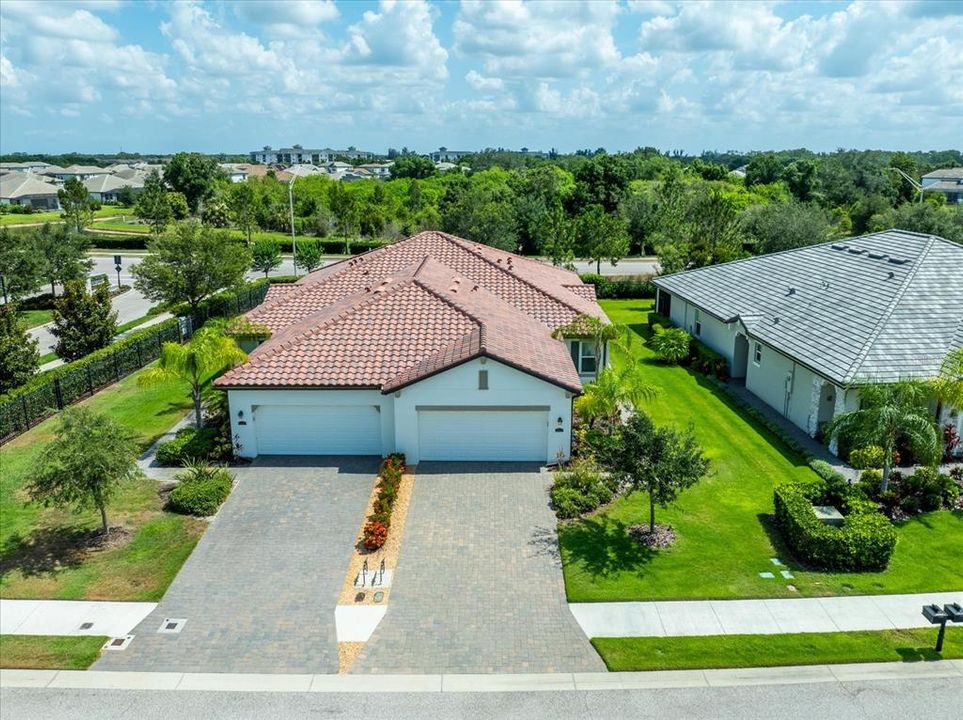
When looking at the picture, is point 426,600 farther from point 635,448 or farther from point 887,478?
point 887,478

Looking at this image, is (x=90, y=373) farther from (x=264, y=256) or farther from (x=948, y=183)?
(x=948, y=183)

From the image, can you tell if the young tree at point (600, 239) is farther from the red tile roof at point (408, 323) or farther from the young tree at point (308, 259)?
the young tree at point (308, 259)

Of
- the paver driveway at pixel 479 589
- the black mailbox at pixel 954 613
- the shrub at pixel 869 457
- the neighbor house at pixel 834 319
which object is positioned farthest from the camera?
the neighbor house at pixel 834 319

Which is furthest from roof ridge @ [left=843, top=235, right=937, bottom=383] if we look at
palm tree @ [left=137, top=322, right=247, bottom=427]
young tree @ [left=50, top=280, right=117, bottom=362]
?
young tree @ [left=50, top=280, right=117, bottom=362]

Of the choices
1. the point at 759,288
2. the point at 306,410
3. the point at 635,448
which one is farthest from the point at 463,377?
the point at 759,288

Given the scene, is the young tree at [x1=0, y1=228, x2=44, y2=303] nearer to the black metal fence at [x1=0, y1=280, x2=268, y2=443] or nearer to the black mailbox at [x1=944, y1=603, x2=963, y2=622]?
the black metal fence at [x1=0, y1=280, x2=268, y2=443]

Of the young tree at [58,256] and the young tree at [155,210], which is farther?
the young tree at [155,210]

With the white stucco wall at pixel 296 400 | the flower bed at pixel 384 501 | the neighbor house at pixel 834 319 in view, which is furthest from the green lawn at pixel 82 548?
the neighbor house at pixel 834 319
